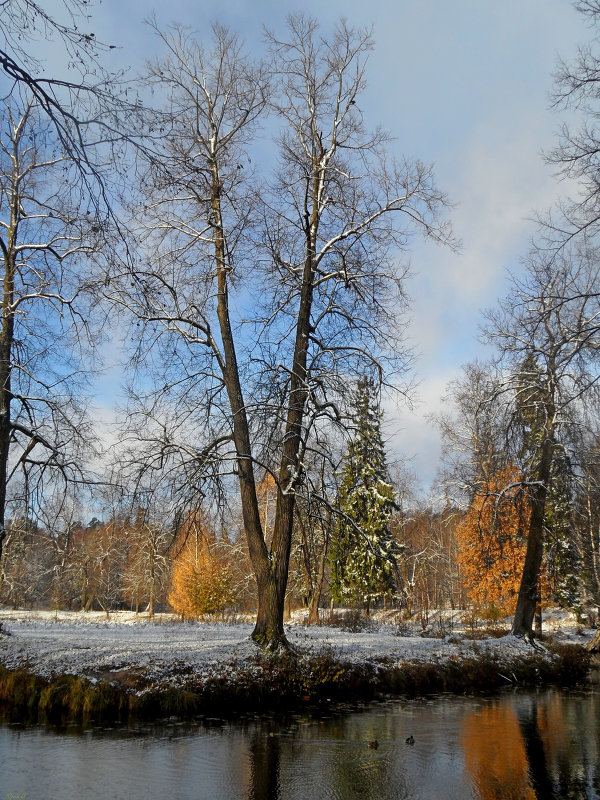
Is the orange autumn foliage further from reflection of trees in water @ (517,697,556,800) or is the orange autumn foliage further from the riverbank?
reflection of trees in water @ (517,697,556,800)

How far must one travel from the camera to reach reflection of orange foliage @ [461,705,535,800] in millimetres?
7512

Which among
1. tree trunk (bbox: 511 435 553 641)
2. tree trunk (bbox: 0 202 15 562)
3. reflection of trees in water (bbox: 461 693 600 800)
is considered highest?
tree trunk (bbox: 0 202 15 562)

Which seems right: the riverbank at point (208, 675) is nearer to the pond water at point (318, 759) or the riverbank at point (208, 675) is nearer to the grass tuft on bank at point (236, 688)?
the grass tuft on bank at point (236, 688)

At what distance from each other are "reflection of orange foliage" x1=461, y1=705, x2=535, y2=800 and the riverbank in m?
2.78

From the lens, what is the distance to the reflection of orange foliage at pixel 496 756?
751cm

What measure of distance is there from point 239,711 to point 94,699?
2.65 metres

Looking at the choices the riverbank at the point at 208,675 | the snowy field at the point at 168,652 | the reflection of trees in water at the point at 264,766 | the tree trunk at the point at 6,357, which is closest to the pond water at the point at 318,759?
the reflection of trees in water at the point at 264,766

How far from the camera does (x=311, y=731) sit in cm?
1045

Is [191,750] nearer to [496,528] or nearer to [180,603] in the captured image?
[496,528]

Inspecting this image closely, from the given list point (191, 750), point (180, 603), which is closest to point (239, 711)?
point (191, 750)

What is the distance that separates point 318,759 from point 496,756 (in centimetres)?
258

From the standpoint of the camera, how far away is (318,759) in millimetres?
8719

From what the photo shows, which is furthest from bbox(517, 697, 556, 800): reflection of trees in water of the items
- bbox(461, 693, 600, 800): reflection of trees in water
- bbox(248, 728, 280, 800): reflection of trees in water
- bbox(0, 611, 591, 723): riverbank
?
bbox(248, 728, 280, 800): reflection of trees in water

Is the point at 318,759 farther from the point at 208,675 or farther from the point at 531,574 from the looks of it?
the point at 531,574
